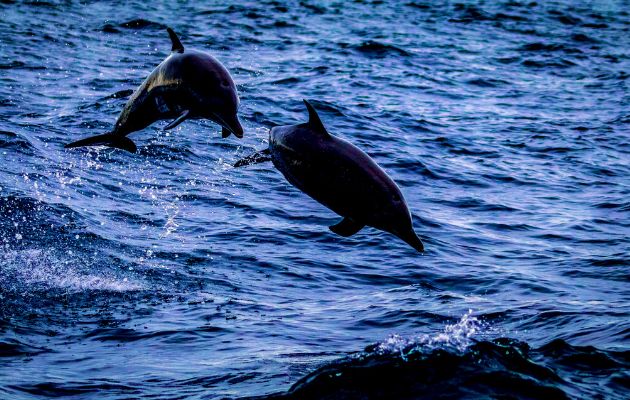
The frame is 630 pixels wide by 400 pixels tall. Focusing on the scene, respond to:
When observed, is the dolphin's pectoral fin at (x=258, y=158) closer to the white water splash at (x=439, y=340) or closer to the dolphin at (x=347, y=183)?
the dolphin at (x=347, y=183)

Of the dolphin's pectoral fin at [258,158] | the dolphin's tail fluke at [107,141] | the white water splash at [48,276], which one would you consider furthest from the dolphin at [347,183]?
the white water splash at [48,276]

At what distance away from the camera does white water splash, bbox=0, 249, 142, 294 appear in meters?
12.2

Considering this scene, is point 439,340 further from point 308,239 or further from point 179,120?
point 308,239

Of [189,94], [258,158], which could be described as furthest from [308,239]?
[189,94]

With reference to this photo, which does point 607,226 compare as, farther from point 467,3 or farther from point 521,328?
point 467,3

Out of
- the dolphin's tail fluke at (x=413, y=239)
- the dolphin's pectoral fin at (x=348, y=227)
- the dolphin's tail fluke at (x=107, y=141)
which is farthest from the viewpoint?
the dolphin's tail fluke at (x=107, y=141)

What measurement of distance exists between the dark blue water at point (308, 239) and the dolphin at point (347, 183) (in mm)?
2808

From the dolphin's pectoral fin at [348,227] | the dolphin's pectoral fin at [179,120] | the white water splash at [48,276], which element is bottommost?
the white water splash at [48,276]

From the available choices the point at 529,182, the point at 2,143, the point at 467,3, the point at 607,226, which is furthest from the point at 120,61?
the point at 467,3

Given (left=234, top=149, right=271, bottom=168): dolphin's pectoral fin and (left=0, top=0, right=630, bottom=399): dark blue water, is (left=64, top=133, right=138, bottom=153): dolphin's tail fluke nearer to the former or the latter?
(left=234, top=149, right=271, bottom=168): dolphin's pectoral fin

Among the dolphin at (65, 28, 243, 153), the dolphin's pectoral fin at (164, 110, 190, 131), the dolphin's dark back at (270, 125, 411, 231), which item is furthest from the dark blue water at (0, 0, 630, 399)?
the dolphin's pectoral fin at (164, 110, 190, 131)

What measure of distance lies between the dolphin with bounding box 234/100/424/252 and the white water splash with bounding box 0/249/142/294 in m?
6.64

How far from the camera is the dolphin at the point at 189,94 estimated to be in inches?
253

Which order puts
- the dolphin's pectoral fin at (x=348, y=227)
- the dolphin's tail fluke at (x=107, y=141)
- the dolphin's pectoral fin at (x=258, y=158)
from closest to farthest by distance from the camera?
the dolphin's pectoral fin at (x=348, y=227)
the dolphin's pectoral fin at (x=258, y=158)
the dolphin's tail fluke at (x=107, y=141)
